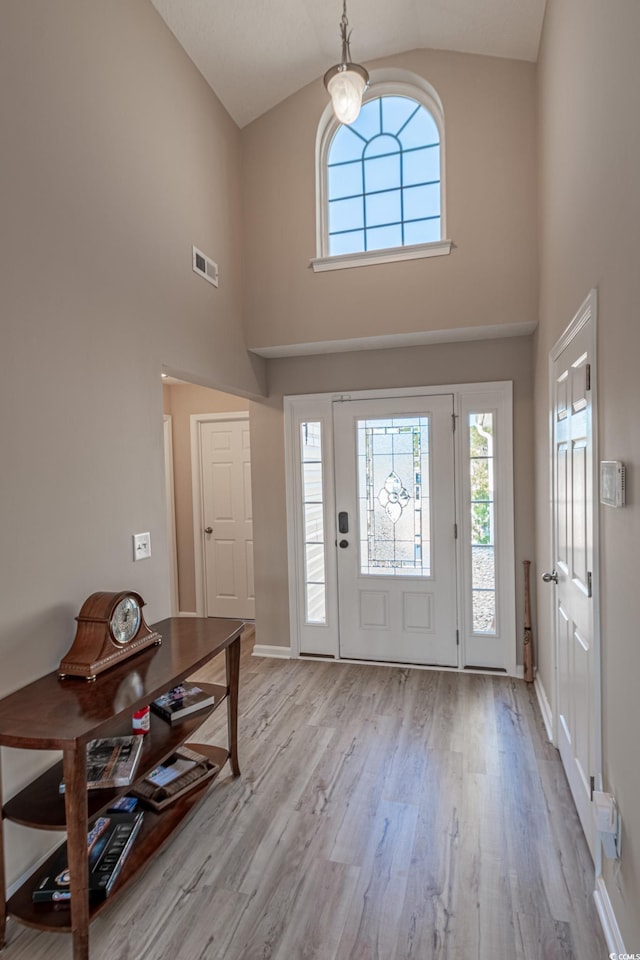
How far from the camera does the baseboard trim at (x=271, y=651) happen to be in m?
4.14

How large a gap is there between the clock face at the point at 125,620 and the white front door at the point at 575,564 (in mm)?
1723

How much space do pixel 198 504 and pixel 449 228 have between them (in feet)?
10.9

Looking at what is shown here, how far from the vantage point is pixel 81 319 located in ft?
7.02

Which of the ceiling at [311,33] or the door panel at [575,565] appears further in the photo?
the ceiling at [311,33]

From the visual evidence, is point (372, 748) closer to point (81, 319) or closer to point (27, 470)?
point (27, 470)

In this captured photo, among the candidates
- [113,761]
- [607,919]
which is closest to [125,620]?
[113,761]

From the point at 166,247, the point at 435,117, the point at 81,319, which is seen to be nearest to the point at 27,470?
the point at 81,319

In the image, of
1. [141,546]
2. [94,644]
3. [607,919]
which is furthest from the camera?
[141,546]

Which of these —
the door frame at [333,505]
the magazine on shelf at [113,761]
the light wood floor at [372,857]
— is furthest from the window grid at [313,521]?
the magazine on shelf at [113,761]

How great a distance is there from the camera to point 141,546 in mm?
2488

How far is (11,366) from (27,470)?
364 mm

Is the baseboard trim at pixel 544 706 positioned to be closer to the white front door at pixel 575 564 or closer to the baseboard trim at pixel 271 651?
the white front door at pixel 575 564

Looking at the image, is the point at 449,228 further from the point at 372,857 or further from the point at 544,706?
the point at 372,857

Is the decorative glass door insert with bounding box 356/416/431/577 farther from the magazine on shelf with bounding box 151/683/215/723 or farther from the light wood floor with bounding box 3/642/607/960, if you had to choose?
the magazine on shelf with bounding box 151/683/215/723
